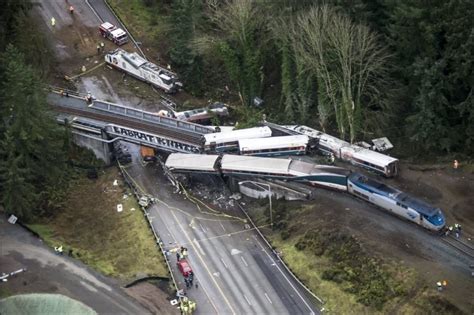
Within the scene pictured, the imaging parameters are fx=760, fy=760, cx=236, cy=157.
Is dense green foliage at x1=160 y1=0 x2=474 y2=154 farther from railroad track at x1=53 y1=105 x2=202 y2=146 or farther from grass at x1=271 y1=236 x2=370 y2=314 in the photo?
grass at x1=271 y1=236 x2=370 y2=314

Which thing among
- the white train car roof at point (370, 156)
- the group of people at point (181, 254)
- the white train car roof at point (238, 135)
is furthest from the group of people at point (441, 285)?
the white train car roof at point (238, 135)

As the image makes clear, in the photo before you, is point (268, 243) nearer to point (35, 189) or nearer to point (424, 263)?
point (424, 263)

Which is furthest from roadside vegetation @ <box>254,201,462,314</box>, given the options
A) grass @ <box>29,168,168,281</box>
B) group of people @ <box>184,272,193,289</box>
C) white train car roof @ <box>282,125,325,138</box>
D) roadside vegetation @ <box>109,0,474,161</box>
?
roadside vegetation @ <box>109,0,474,161</box>

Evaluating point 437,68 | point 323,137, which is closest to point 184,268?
point 323,137

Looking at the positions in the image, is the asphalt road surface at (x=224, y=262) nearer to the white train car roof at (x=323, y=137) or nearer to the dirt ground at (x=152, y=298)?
the dirt ground at (x=152, y=298)

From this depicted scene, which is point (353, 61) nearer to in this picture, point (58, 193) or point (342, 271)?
point (342, 271)

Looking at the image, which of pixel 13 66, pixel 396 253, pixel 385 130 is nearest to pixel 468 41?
pixel 385 130
